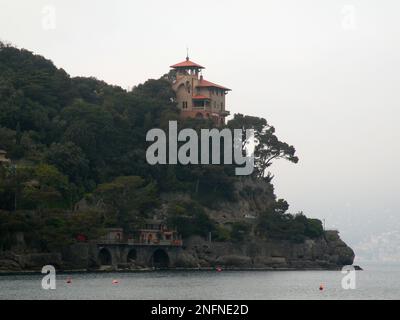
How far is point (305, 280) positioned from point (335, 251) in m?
35.4

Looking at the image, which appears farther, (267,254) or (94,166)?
(267,254)

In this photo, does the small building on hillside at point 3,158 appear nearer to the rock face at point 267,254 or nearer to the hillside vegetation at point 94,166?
the hillside vegetation at point 94,166

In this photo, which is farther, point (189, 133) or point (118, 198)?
point (189, 133)

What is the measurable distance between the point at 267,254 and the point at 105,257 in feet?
80.8

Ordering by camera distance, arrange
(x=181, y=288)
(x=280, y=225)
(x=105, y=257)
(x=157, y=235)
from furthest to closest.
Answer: (x=280, y=225), (x=157, y=235), (x=105, y=257), (x=181, y=288)

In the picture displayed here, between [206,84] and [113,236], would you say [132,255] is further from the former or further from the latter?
[206,84]

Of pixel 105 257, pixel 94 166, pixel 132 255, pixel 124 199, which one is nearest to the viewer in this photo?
pixel 105 257

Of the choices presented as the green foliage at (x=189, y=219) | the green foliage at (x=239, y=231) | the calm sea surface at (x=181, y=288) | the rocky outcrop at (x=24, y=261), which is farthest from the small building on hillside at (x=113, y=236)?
the green foliage at (x=239, y=231)

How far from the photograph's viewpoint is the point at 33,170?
326 feet

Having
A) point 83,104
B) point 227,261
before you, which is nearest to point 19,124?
point 83,104

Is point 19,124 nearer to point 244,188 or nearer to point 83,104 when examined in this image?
point 83,104

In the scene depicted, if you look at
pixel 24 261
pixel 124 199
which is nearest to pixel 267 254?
pixel 124 199

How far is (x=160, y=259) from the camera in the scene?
375 ft

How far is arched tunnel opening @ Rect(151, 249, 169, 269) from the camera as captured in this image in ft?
373
